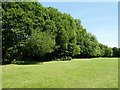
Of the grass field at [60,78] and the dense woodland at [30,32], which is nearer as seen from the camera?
the grass field at [60,78]

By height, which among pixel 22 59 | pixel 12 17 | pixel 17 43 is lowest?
pixel 22 59

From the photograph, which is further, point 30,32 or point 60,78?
point 30,32

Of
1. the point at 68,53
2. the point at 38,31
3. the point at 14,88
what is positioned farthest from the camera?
the point at 68,53

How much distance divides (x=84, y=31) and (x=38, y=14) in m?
37.2

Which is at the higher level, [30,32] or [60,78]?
[30,32]

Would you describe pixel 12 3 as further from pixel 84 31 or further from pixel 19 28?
pixel 84 31

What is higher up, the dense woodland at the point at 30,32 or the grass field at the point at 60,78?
the dense woodland at the point at 30,32

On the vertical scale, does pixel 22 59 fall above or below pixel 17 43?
below

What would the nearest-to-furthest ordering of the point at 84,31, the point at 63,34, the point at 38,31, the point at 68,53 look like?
the point at 38,31
the point at 63,34
the point at 68,53
the point at 84,31

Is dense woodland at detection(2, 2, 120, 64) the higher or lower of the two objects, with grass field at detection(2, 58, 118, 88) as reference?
higher

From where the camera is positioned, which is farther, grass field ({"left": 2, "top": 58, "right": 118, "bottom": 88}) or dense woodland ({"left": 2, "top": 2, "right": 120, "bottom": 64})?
dense woodland ({"left": 2, "top": 2, "right": 120, "bottom": 64})

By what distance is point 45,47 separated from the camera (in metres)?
47.7

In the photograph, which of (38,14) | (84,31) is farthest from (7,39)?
(84,31)

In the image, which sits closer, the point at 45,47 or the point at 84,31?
the point at 45,47
